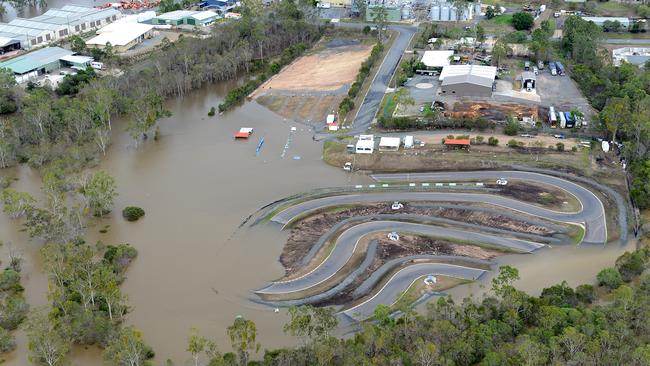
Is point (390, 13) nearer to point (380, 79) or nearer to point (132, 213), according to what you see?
point (380, 79)

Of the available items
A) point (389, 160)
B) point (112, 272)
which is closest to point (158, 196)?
point (112, 272)

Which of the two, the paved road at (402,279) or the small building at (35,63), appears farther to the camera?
the small building at (35,63)

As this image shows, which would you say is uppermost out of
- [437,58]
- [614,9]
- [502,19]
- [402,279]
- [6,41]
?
[614,9]

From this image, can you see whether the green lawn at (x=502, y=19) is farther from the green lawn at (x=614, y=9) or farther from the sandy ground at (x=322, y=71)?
the sandy ground at (x=322, y=71)

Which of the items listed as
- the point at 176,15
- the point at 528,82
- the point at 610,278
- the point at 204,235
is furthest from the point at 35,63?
the point at 610,278

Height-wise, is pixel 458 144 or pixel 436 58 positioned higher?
pixel 436 58

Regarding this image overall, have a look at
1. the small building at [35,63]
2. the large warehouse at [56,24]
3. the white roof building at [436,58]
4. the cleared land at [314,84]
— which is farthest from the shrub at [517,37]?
the large warehouse at [56,24]

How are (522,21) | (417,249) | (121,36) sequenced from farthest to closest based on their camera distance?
(522,21), (121,36), (417,249)
